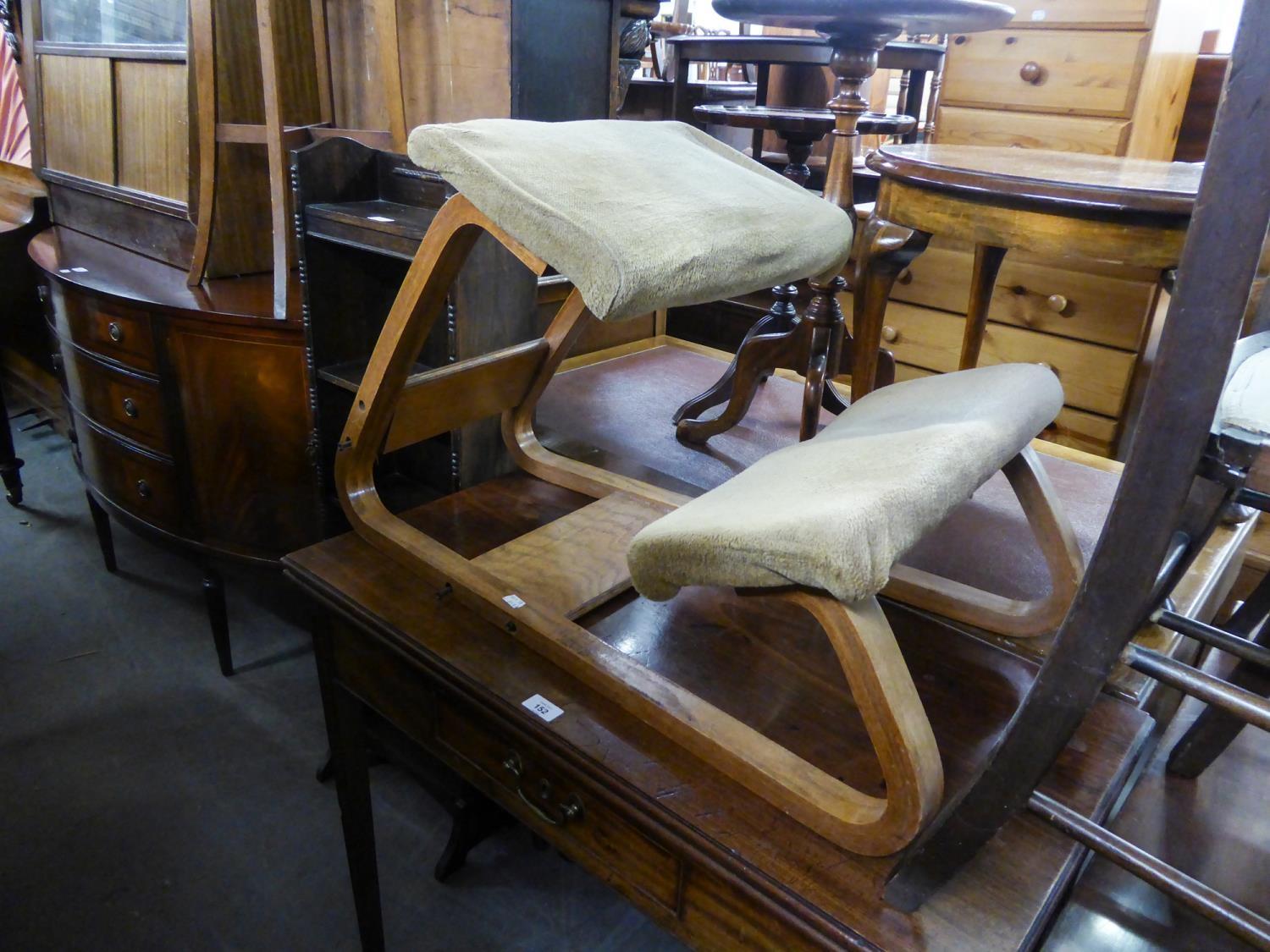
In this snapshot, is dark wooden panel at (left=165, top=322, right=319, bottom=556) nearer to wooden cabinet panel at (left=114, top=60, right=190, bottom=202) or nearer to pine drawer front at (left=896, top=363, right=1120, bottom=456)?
wooden cabinet panel at (left=114, top=60, right=190, bottom=202)

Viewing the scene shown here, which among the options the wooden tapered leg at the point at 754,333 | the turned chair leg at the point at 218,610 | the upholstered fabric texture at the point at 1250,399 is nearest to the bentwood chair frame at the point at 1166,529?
the upholstered fabric texture at the point at 1250,399

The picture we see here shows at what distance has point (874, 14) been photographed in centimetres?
122

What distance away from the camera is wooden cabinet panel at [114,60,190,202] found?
6.00ft

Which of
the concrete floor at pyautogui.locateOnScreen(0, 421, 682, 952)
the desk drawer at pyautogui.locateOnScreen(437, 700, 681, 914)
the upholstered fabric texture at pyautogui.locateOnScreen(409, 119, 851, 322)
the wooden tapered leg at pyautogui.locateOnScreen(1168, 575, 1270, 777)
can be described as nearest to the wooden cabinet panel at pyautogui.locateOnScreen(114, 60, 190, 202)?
the concrete floor at pyautogui.locateOnScreen(0, 421, 682, 952)

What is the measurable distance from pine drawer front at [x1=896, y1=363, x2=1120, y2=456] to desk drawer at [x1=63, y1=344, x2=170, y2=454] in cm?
163

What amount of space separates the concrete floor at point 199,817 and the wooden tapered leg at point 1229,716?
0.75m

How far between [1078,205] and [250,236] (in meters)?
1.64

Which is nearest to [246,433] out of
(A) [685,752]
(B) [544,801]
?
(B) [544,801]

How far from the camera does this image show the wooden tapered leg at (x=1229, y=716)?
3.22 ft

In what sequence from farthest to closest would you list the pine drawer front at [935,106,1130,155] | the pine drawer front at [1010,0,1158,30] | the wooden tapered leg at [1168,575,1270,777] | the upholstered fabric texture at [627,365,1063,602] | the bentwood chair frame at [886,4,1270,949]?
the pine drawer front at [935,106,1130,155] → the pine drawer front at [1010,0,1158,30] → the wooden tapered leg at [1168,575,1270,777] → the upholstered fabric texture at [627,365,1063,602] → the bentwood chair frame at [886,4,1270,949]

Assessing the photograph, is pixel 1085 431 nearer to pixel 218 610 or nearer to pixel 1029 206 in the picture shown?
pixel 1029 206

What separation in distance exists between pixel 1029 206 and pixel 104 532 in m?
2.10

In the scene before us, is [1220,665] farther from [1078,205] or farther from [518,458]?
[518,458]

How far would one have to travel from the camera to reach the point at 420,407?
3.62 feet
